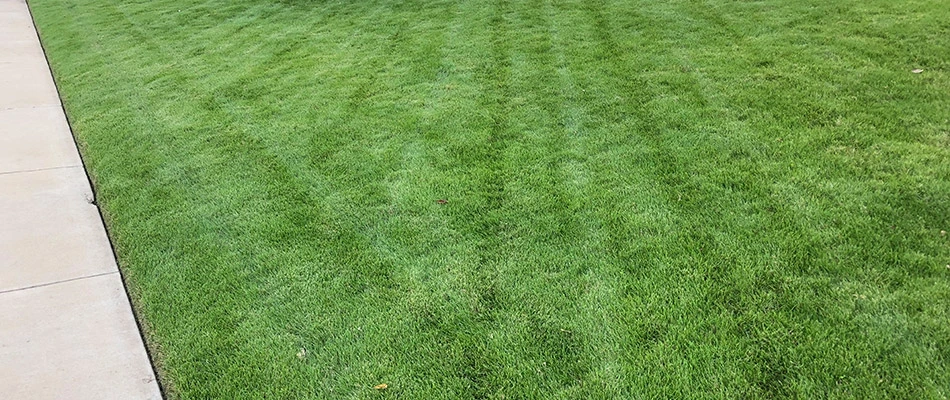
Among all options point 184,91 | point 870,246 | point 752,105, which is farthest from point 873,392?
point 184,91

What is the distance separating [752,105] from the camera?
4359 mm

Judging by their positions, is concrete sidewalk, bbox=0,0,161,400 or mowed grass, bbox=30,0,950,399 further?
concrete sidewalk, bbox=0,0,161,400

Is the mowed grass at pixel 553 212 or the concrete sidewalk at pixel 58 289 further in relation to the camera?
the concrete sidewalk at pixel 58 289

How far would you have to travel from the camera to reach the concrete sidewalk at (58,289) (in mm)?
2529

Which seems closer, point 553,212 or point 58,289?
point 58,289

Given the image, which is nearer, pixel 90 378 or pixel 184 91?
pixel 90 378

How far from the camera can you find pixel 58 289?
3.09 m

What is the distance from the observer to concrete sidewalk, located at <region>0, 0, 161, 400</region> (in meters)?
2.53

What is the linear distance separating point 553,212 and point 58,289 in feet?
8.27

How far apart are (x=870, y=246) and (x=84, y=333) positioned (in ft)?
11.6

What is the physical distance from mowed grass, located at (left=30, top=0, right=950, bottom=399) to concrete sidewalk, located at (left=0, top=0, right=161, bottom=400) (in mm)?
121

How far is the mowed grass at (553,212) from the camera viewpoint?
239 centimetres

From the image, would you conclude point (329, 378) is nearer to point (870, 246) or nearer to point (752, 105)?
point (870, 246)

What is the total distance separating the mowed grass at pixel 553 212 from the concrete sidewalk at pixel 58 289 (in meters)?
0.12
